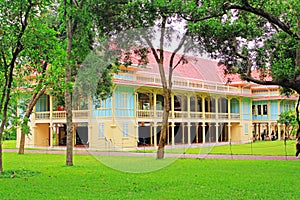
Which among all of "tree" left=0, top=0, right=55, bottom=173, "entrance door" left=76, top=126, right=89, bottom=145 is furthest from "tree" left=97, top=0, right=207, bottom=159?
"entrance door" left=76, top=126, right=89, bottom=145

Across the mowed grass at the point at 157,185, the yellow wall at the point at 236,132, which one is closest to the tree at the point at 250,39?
the mowed grass at the point at 157,185

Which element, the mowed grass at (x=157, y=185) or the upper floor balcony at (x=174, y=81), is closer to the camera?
the mowed grass at (x=157, y=185)

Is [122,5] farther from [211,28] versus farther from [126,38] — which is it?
[211,28]

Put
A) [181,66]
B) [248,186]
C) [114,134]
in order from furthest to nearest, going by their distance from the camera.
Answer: [114,134] < [181,66] < [248,186]

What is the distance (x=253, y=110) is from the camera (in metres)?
53.5

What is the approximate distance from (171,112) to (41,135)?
12857 mm

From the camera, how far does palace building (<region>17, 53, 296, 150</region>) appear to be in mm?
19812

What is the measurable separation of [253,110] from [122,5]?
122ft

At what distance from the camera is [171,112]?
32.2m

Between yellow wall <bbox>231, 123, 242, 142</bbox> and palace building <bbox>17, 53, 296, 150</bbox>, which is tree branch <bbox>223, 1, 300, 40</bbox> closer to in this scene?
palace building <bbox>17, 53, 296, 150</bbox>

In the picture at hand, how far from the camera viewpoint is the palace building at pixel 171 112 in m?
19.8

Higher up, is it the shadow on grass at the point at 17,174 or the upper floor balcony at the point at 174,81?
the upper floor balcony at the point at 174,81

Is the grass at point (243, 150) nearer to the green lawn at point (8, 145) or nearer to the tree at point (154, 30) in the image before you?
the tree at point (154, 30)

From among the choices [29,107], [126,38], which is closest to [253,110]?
[29,107]
